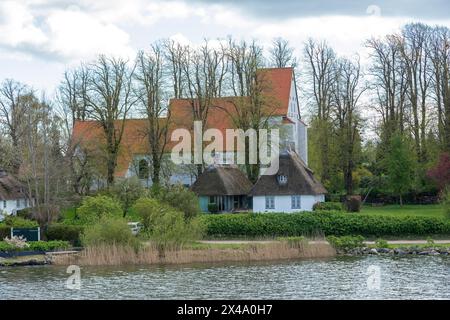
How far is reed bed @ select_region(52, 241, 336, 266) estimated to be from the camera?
3669 centimetres

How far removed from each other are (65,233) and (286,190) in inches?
661

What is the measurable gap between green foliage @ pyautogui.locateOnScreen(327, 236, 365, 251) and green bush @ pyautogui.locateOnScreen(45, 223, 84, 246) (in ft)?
42.7

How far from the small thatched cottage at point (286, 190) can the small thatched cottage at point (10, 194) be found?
17768 mm

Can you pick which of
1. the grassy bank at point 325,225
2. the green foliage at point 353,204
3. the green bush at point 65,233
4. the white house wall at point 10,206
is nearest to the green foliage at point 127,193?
the grassy bank at point 325,225

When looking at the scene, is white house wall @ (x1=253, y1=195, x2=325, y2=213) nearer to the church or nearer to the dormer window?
the church

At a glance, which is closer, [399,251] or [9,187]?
[399,251]

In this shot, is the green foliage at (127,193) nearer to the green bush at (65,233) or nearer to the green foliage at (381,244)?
the green bush at (65,233)

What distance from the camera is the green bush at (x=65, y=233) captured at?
1647 inches

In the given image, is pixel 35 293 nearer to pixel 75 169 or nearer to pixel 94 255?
pixel 94 255

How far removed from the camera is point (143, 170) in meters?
65.0

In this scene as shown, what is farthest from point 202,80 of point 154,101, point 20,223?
point 20,223

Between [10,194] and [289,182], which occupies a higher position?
[289,182]

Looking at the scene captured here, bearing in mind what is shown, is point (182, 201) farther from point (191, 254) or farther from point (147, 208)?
point (191, 254)
